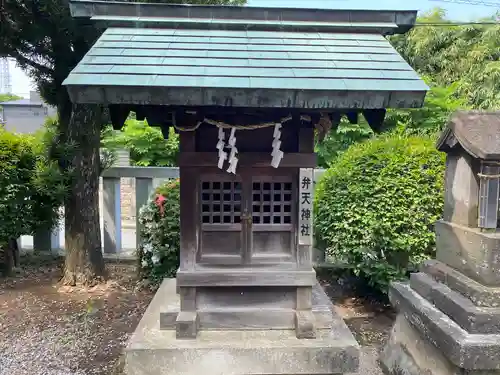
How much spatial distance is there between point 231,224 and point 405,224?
262cm

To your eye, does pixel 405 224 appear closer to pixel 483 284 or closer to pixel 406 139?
pixel 406 139

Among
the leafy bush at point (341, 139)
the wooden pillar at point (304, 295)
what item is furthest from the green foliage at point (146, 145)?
the wooden pillar at point (304, 295)

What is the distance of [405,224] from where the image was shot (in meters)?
5.32

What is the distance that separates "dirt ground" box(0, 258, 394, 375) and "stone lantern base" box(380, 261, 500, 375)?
0.84m

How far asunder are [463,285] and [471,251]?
317 millimetres

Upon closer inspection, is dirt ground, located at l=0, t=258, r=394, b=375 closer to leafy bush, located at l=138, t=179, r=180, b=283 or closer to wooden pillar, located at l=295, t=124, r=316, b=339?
leafy bush, located at l=138, t=179, r=180, b=283

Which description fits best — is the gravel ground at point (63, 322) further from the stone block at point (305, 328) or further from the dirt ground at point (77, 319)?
the stone block at point (305, 328)

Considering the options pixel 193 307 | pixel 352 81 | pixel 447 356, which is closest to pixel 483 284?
pixel 447 356

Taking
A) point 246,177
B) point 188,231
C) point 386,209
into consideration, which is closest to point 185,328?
point 188,231

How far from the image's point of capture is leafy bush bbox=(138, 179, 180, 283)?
625 centimetres

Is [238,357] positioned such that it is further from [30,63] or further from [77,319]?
[30,63]

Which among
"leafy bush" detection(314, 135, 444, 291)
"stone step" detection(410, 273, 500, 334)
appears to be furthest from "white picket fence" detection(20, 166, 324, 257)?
"stone step" detection(410, 273, 500, 334)

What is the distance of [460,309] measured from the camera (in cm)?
354

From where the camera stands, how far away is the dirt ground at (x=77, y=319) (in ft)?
14.9
